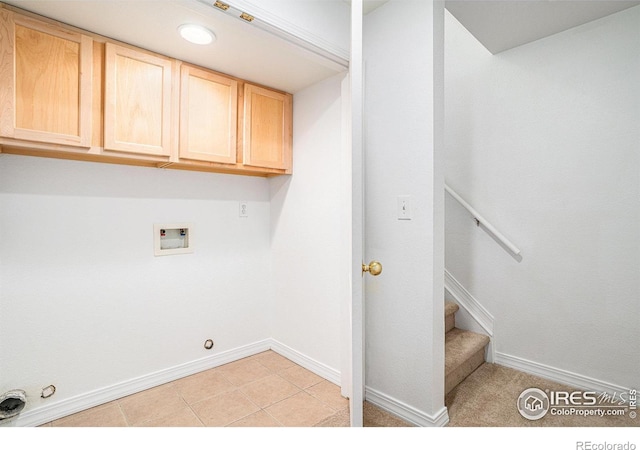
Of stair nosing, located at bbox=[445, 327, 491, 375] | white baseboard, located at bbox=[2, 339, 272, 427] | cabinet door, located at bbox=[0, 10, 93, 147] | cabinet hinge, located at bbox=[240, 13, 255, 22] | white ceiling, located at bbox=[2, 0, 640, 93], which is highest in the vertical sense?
white ceiling, located at bbox=[2, 0, 640, 93]

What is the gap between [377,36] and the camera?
75.0 inches

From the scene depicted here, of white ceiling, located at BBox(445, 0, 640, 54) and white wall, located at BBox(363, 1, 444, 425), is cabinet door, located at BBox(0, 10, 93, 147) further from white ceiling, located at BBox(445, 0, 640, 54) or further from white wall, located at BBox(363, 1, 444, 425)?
white ceiling, located at BBox(445, 0, 640, 54)

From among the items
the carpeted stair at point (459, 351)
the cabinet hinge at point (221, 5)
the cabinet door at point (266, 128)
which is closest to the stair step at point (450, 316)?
the carpeted stair at point (459, 351)

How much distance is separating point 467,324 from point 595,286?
896 millimetres

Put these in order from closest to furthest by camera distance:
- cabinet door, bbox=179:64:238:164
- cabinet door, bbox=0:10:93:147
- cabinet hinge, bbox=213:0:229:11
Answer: cabinet hinge, bbox=213:0:229:11
cabinet door, bbox=0:10:93:147
cabinet door, bbox=179:64:238:164

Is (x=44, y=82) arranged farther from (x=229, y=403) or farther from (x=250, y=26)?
(x=229, y=403)

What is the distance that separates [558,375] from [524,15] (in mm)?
2309

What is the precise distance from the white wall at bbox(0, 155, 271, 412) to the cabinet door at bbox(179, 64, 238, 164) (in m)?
0.32

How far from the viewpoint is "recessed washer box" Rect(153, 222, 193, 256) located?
2.28 m

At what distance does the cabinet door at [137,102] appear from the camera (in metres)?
1.82

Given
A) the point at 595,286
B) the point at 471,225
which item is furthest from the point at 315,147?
the point at 595,286

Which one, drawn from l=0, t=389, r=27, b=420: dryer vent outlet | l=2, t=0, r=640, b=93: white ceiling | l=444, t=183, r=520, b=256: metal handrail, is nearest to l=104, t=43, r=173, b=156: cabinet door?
l=2, t=0, r=640, b=93: white ceiling

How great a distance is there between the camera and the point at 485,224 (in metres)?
2.50

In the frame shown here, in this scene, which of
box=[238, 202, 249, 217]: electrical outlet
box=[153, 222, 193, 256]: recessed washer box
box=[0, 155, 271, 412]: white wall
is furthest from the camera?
box=[238, 202, 249, 217]: electrical outlet
